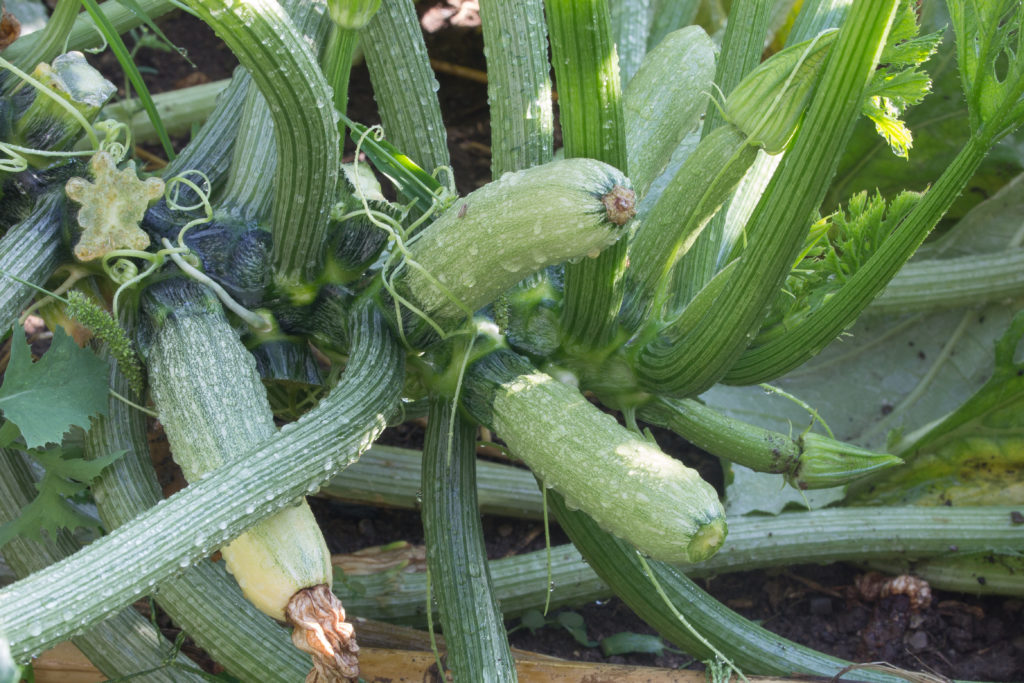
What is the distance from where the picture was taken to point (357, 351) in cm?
160

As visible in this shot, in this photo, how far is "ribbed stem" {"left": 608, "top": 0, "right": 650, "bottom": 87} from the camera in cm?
230

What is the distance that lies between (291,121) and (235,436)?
1.55 ft

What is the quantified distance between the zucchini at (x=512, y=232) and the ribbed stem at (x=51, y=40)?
770mm

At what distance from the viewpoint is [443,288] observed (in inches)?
59.6

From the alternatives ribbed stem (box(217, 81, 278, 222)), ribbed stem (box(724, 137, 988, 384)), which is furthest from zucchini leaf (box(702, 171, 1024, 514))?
ribbed stem (box(217, 81, 278, 222))

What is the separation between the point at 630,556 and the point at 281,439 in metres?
0.71

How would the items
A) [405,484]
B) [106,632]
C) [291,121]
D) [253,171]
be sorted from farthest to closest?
[405,484] → [253,171] → [106,632] → [291,121]

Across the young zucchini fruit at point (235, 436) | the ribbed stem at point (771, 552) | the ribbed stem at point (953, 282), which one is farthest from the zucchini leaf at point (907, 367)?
the young zucchini fruit at point (235, 436)

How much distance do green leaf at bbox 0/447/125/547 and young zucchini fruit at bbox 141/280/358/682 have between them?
146mm

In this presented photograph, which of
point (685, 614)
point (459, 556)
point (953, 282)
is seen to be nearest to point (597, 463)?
point (459, 556)

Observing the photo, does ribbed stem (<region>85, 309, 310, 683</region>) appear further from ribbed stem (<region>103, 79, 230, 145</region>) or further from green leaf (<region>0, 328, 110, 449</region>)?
ribbed stem (<region>103, 79, 230, 145</region>)

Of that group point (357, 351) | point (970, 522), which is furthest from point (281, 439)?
point (970, 522)

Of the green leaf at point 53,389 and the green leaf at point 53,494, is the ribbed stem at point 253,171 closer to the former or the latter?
the green leaf at point 53,389

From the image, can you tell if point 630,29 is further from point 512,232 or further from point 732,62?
point 512,232
